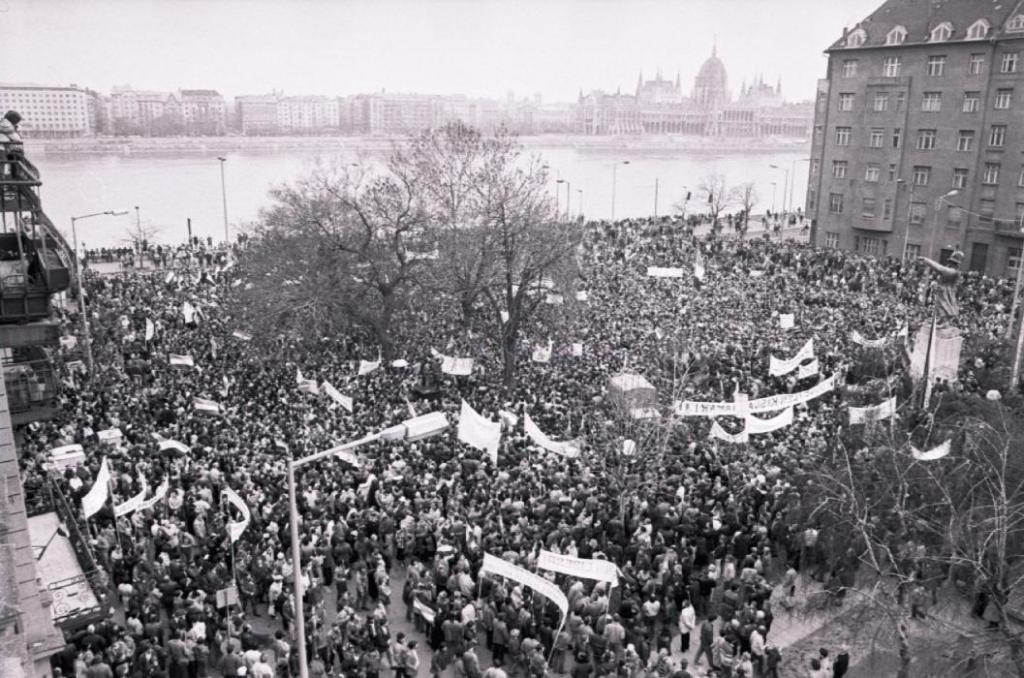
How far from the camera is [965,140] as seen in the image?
4862 centimetres

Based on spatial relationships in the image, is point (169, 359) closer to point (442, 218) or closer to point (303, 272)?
point (303, 272)

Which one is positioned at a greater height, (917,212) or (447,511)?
(917,212)

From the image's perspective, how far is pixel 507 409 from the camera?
78.4 feet

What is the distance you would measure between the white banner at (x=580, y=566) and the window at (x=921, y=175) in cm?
4540

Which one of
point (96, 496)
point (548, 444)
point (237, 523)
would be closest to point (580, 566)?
point (548, 444)

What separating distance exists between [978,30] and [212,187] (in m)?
86.6

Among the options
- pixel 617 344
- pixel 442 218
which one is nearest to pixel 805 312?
pixel 617 344

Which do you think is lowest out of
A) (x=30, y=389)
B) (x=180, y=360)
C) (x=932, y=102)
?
(x=180, y=360)

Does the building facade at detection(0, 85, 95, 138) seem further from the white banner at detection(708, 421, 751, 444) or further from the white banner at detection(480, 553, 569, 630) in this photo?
the white banner at detection(480, 553, 569, 630)

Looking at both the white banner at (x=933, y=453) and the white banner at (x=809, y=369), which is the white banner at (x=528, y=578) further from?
the white banner at (x=809, y=369)

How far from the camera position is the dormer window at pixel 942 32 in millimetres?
48594

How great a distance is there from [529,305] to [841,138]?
1337 inches

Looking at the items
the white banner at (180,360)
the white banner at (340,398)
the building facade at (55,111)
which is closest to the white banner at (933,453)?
the white banner at (340,398)

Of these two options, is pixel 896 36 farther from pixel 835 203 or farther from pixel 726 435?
pixel 726 435
